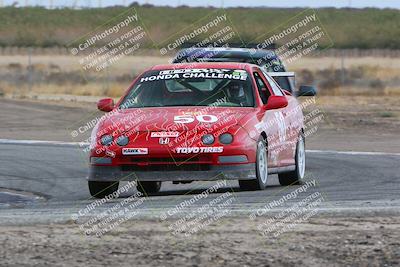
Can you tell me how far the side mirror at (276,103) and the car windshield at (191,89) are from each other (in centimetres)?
19

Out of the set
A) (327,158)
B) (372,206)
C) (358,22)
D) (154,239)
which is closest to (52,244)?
(154,239)

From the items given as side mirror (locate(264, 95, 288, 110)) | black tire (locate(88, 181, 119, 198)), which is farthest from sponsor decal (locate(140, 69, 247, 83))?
black tire (locate(88, 181, 119, 198))

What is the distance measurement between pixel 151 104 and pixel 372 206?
3.77m

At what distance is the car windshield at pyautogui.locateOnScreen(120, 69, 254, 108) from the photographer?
45.8 feet

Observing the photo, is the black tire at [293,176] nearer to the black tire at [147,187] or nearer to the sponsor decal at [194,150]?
the black tire at [147,187]

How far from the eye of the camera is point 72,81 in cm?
4859

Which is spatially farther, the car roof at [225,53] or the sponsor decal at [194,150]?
the car roof at [225,53]

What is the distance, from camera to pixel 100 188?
13.3 meters

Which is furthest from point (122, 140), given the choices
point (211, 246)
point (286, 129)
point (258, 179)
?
point (211, 246)

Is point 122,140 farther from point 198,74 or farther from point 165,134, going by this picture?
point 198,74

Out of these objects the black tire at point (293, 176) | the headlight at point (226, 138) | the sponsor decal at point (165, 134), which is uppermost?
the sponsor decal at point (165, 134)

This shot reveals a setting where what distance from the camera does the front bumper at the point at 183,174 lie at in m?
12.9
